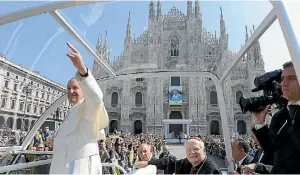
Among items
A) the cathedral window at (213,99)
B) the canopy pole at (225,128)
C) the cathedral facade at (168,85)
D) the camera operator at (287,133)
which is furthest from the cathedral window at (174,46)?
the camera operator at (287,133)

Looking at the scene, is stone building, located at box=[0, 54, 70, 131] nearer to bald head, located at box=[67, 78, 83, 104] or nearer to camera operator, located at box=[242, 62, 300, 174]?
bald head, located at box=[67, 78, 83, 104]

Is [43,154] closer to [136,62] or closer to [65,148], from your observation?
[65,148]

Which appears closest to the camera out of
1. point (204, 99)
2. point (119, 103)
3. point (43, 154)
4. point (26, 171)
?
point (26, 171)

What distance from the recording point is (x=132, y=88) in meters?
29.8

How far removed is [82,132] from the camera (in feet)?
5.18

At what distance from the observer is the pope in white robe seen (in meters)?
1.46

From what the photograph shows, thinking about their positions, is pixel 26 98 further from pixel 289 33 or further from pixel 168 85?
pixel 168 85

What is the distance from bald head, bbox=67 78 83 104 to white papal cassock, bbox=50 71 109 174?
0.26 feet

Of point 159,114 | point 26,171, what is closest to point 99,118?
point 26,171

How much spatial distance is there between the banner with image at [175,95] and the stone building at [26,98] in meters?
23.9

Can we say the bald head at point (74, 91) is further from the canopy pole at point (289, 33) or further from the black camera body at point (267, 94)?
the canopy pole at point (289, 33)

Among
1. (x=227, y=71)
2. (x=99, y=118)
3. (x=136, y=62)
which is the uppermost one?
(x=136, y=62)

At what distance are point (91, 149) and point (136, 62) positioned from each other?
27862mm

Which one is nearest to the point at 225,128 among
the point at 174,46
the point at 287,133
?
the point at 287,133
